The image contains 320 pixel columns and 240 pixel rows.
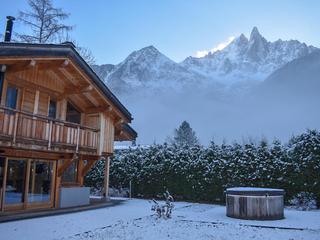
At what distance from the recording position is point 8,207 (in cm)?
1349

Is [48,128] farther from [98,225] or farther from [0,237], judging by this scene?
[0,237]

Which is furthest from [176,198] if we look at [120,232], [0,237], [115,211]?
[0,237]

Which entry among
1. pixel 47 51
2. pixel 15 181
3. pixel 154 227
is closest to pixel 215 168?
pixel 154 227

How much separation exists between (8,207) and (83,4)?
9.59 meters

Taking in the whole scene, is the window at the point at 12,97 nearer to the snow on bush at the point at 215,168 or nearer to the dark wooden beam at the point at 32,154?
the dark wooden beam at the point at 32,154

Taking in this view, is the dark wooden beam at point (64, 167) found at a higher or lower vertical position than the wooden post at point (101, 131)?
lower

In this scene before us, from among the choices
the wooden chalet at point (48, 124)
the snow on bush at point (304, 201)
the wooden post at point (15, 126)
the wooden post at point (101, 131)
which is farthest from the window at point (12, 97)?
the snow on bush at point (304, 201)

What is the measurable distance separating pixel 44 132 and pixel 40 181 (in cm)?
244

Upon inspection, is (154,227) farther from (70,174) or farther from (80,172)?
(80,172)

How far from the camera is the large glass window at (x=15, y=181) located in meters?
13.6

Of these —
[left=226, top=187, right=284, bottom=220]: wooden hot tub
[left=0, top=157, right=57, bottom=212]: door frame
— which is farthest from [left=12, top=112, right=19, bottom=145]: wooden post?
[left=226, top=187, right=284, bottom=220]: wooden hot tub

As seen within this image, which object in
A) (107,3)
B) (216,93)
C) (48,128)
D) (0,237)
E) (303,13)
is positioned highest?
(216,93)

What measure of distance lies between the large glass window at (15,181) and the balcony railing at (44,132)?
1.36 m

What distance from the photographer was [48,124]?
14117 mm
